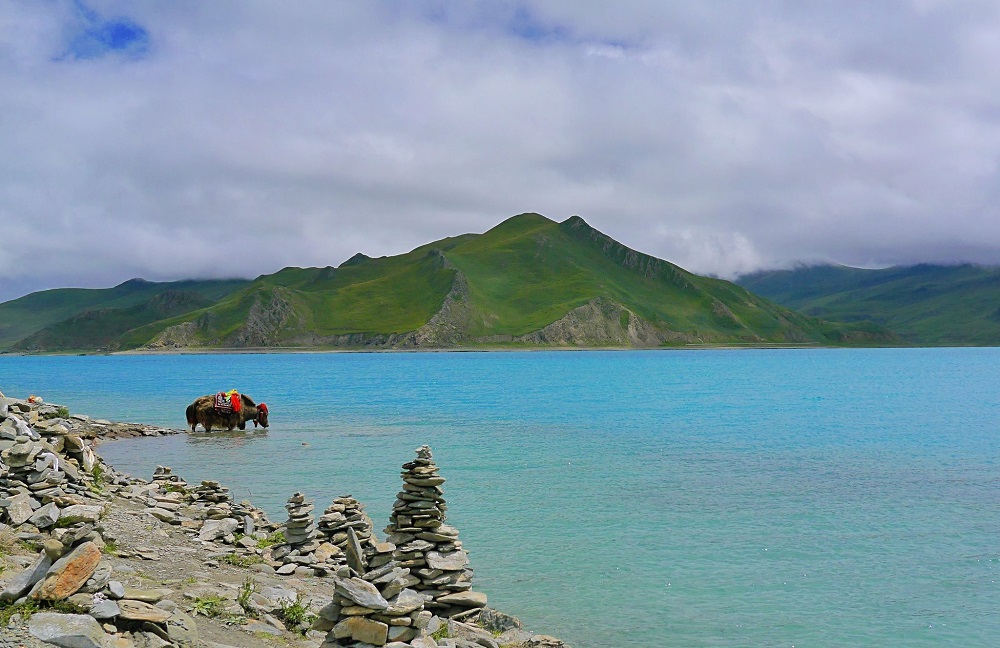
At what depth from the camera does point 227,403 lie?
52000mm

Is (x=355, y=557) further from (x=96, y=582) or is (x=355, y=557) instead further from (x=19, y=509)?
(x=19, y=509)

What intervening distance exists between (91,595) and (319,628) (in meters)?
2.85

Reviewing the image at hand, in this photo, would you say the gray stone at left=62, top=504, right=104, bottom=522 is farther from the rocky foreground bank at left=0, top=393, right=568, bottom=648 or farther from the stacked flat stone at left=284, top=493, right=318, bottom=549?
the stacked flat stone at left=284, top=493, right=318, bottom=549

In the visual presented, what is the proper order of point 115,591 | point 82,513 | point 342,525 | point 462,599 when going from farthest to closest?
point 342,525, point 462,599, point 82,513, point 115,591

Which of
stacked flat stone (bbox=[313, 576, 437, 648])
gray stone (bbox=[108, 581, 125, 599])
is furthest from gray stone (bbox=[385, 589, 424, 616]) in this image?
gray stone (bbox=[108, 581, 125, 599])

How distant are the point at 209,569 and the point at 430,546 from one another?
4.40 meters

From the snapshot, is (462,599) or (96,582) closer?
(96,582)

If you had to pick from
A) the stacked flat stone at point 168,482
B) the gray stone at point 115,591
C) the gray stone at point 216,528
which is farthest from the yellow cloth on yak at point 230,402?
the gray stone at point 115,591

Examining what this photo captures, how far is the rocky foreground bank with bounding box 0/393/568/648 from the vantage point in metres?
9.09

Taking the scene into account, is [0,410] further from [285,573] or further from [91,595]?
[91,595]

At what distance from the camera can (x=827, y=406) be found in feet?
224

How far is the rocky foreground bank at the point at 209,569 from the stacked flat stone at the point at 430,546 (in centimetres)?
2

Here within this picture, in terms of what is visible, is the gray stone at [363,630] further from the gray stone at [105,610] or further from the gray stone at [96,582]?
the gray stone at [96,582]

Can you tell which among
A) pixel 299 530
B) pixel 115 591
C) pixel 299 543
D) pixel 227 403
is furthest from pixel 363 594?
pixel 227 403
